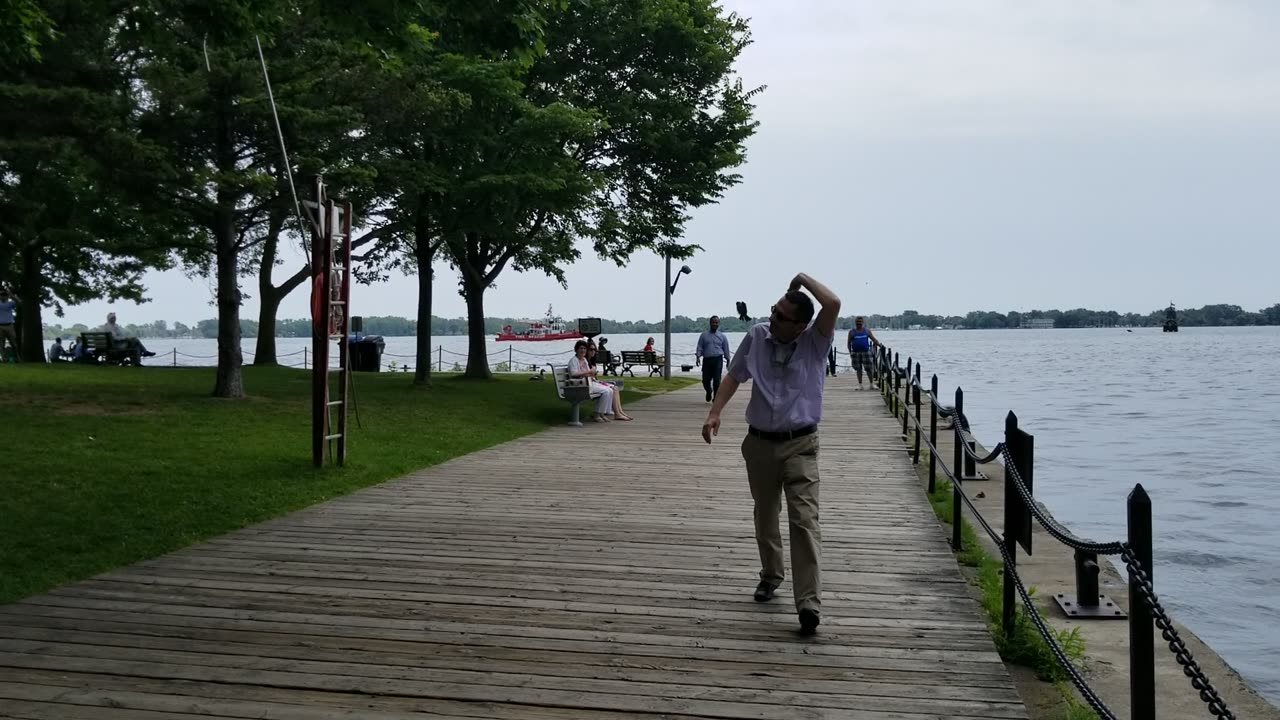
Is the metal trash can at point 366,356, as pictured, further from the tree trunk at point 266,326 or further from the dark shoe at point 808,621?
the dark shoe at point 808,621

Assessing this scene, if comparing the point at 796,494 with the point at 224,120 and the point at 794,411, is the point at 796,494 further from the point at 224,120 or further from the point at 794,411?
the point at 224,120

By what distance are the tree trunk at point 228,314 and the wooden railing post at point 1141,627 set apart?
1680cm

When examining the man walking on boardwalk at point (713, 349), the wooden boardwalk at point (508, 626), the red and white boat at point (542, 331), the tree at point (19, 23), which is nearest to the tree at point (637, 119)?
the man walking on boardwalk at point (713, 349)

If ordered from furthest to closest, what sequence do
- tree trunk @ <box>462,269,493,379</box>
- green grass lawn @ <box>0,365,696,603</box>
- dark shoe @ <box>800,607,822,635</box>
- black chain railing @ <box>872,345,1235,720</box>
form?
tree trunk @ <box>462,269,493,379</box> → green grass lawn @ <box>0,365,696,603</box> → dark shoe @ <box>800,607,822,635</box> → black chain railing @ <box>872,345,1235,720</box>

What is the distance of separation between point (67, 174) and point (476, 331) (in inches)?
417

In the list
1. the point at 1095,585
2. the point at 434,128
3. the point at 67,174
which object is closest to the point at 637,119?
the point at 434,128

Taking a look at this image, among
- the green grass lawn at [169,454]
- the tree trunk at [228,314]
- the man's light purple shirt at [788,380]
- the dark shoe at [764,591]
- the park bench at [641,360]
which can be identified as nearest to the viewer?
the man's light purple shirt at [788,380]

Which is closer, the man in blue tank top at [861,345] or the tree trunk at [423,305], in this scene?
the tree trunk at [423,305]

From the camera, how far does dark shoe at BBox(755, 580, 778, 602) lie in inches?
251

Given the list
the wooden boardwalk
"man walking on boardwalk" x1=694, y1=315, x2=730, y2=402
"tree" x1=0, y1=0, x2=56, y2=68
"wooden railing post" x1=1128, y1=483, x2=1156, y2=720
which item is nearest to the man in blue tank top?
"man walking on boardwalk" x1=694, y1=315, x2=730, y2=402

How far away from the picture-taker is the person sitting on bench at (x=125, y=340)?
32094mm

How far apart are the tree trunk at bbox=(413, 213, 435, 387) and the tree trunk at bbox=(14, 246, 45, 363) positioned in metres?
12.8

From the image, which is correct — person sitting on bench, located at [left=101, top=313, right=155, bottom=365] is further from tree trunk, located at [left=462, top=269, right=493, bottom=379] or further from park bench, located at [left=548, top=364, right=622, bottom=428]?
park bench, located at [left=548, top=364, right=622, bottom=428]

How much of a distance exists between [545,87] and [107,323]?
51.8 feet
